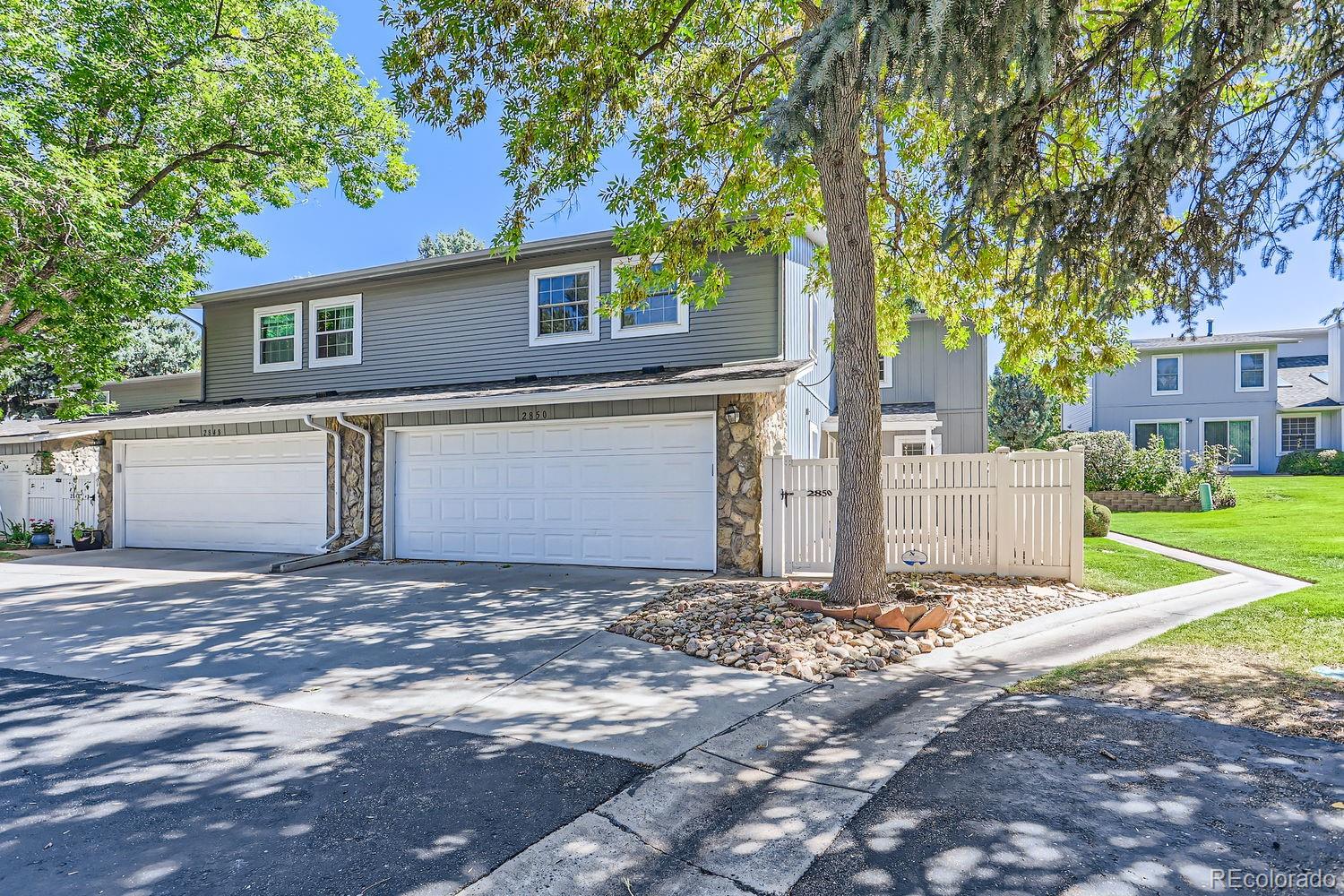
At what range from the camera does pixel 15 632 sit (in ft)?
22.2

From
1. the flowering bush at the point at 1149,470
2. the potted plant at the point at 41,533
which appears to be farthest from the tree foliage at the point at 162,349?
the flowering bush at the point at 1149,470

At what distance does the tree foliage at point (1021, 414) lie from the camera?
23594mm

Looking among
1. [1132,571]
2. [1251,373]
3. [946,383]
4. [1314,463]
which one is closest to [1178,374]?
[1251,373]

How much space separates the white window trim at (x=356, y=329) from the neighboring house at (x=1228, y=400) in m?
22.8

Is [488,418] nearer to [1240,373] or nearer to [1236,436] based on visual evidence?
[1240,373]

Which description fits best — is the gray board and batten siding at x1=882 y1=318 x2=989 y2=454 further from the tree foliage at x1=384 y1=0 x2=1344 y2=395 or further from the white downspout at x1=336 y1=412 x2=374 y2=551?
the white downspout at x1=336 y1=412 x2=374 y2=551

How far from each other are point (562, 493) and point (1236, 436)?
84.4 feet

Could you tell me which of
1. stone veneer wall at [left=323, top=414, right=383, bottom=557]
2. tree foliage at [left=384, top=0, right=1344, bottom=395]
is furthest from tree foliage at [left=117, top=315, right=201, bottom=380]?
tree foliage at [left=384, top=0, right=1344, bottom=395]

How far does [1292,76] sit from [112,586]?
574 inches

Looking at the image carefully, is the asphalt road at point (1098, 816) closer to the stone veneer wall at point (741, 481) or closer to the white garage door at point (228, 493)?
the stone veneer wall at point (741, 481)

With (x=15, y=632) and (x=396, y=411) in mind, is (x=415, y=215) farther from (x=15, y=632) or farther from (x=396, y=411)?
(x=15, y=632)

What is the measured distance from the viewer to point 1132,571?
29.6 ft

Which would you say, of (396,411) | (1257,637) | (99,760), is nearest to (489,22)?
(396,411)

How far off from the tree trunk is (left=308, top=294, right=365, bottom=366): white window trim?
10104 millimetres
